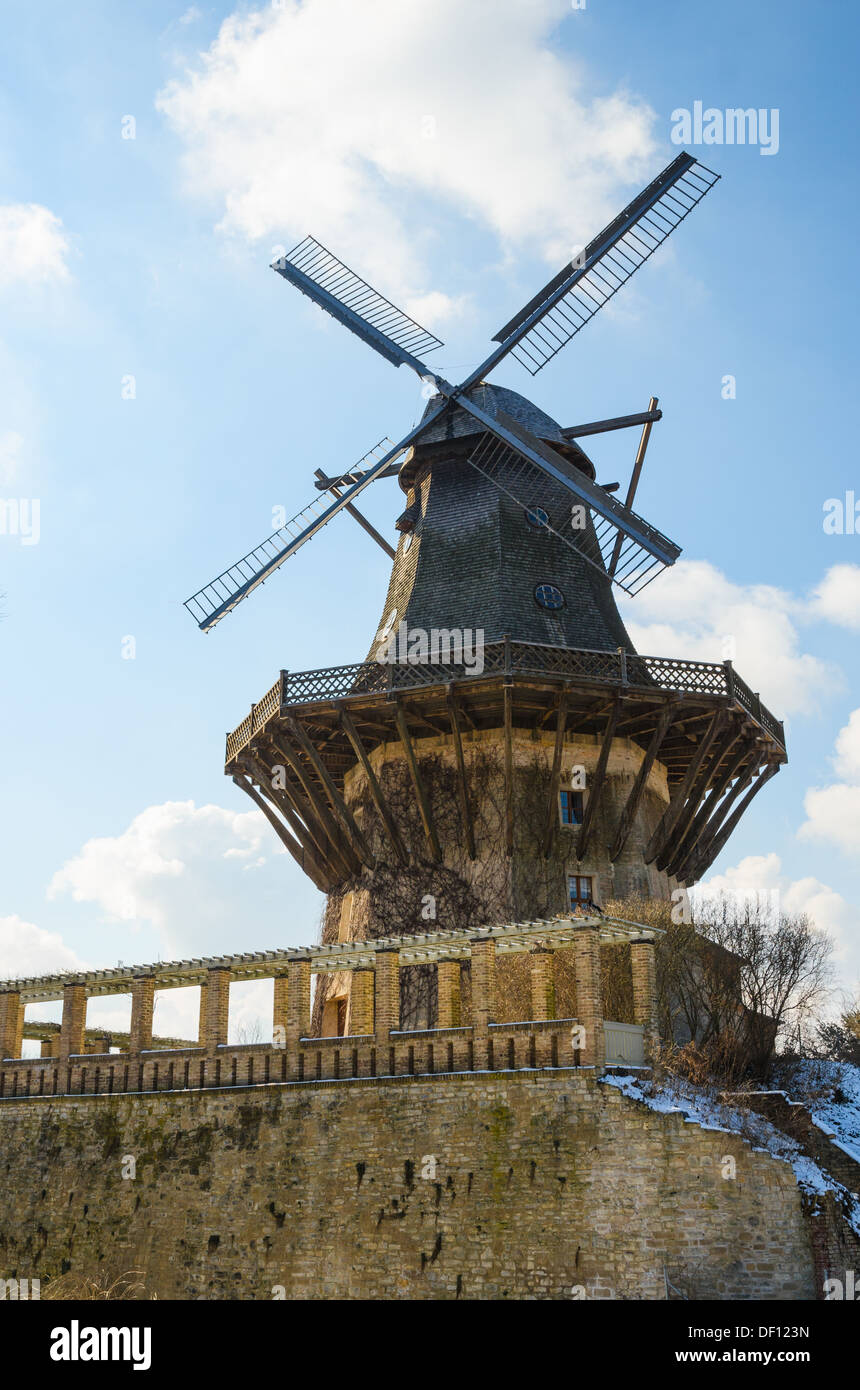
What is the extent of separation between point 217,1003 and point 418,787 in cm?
618

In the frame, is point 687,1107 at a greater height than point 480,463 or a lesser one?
lesser

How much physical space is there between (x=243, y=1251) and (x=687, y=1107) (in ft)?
23.0

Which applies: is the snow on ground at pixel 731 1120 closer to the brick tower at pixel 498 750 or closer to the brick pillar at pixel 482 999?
the brick pillar at pixel 482 999

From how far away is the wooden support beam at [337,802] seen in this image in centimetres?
2695

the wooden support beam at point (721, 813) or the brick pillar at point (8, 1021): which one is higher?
the wooden support beam at point (721, 813)

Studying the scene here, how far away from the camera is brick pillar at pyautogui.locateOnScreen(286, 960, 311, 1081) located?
21.0 meters

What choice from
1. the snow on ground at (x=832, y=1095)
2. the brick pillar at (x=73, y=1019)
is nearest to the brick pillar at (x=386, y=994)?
the brick pillar at (x=73, y=1019)

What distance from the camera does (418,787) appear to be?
26.4m

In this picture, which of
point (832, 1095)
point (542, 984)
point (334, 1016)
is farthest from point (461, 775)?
point (832, 1095)

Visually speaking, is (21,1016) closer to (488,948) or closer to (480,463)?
(488,948)

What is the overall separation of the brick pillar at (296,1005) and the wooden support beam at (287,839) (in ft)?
27.2

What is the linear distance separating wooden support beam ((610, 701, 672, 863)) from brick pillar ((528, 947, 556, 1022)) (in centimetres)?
683

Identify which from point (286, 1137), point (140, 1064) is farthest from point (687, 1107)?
point (140, 1064)
